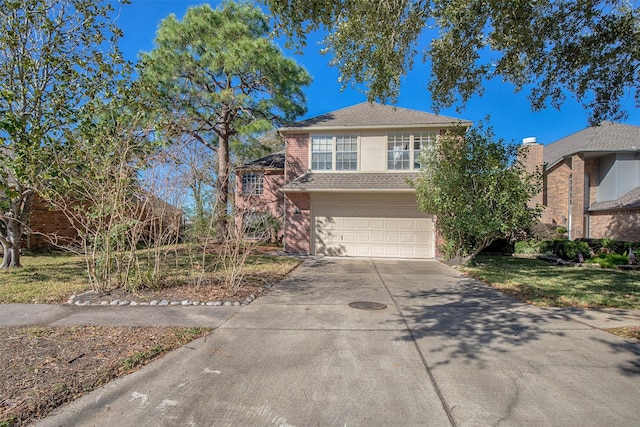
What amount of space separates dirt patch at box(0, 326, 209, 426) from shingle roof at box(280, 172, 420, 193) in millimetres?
8845

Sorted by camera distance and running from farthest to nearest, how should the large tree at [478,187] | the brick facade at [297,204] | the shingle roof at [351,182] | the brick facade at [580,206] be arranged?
the brick facade at [580,206] → the brick facade at [297,204] → the shingle roof at [351,182] → the large tree at [478,187]

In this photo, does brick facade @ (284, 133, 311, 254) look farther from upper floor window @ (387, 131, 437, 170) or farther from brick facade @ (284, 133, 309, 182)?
upper floor window @ (387, 131, 437, 170)

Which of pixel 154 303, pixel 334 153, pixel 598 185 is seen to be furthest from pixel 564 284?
pixel 598 185

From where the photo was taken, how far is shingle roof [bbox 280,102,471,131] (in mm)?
13281

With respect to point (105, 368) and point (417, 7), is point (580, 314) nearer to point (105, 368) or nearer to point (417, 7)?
point (417, 7)

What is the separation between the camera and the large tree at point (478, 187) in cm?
1001

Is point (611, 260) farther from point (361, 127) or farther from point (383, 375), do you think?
point (383, 375)

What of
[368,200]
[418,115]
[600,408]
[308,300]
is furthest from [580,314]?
[418,115]

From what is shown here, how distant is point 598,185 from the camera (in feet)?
57.3

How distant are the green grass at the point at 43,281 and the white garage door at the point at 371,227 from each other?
8036 mm

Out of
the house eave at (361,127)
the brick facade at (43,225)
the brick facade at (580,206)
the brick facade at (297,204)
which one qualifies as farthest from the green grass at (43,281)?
the brick facade at (580,206)

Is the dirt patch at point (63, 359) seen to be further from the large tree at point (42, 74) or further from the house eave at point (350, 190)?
the house eave at point (350, 190)

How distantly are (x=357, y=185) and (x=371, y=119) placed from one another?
3015 mm

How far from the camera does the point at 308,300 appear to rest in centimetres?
653
